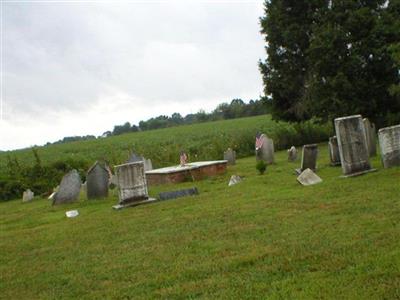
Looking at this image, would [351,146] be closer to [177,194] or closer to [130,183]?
[177,194]

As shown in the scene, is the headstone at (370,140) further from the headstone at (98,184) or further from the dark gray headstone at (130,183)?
the headstone at (98,184)

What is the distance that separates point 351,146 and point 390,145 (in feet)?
3.49

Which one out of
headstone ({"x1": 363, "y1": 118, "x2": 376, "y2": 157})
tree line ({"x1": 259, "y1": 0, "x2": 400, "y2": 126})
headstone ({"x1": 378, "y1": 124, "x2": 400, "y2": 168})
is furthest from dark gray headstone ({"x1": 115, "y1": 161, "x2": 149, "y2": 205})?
tree line ({"x1": 259, "y1": 0, "x2": 400, "y2": 126})

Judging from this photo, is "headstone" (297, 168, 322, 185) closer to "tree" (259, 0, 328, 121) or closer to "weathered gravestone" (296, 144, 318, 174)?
"weathered gravestone" (296, 144, 318, 174)

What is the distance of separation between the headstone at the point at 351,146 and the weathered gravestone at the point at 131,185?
202 inches

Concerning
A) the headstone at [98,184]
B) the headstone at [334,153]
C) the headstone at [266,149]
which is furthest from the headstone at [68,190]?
the headstone at [334,153]

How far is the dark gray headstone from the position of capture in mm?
13219

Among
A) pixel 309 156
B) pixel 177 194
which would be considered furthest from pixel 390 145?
pixel 177 194

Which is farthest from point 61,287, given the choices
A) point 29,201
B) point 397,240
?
point 29,201

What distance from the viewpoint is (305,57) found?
29.4 meters

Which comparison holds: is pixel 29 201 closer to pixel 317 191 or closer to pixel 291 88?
pixel 317 191

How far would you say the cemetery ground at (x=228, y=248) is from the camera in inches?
206

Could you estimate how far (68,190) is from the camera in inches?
618

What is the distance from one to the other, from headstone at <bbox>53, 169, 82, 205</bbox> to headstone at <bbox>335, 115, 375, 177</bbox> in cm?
808
